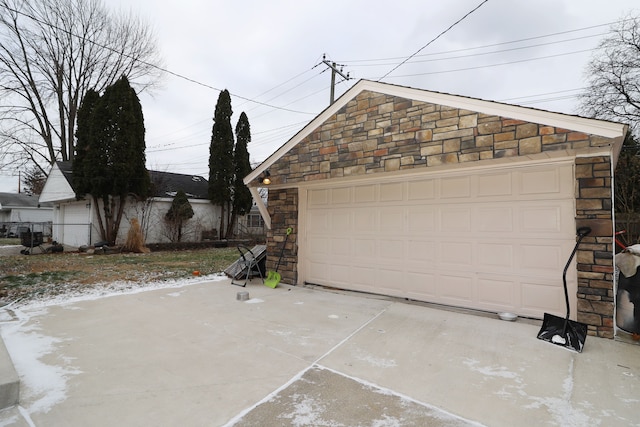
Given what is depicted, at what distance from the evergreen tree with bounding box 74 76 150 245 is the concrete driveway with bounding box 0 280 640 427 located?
957cm

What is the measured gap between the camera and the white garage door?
4.00 m

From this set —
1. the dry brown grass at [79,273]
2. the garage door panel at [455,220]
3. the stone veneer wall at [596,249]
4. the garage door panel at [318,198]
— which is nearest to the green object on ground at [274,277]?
the garage door panel at [318,198]

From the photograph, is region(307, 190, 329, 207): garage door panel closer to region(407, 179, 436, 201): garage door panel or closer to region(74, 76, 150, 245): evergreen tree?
region(407, 179, 436, 201): garage door panel

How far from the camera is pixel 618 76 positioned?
12.7 m

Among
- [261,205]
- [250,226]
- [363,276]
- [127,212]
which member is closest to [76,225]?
[127,212]

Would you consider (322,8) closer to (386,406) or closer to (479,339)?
(479,339)

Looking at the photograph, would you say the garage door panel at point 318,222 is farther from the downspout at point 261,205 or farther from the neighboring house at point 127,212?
the neighboring house at point 127,212

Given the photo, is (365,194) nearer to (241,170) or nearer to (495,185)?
(495,185)

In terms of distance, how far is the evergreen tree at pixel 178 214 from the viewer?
15184mm

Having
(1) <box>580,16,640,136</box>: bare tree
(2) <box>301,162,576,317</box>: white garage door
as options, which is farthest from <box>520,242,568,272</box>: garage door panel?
(1) <box>580,16,640,136</box>: bare tree

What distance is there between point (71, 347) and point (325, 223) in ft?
13.7

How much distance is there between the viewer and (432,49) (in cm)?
837

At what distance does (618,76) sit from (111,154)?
20.8 m

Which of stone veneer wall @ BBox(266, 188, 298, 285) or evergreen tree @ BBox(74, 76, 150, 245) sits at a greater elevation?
evergreen tree @ BBox(74, 76, 150, 245)
